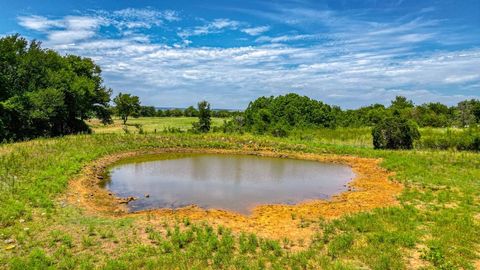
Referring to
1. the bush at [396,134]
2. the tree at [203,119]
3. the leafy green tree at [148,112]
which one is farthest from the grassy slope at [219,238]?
Answer: the leafy green tree at [148,112]

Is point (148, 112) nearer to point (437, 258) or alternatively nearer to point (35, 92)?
point (35, 92)

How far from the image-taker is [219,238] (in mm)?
8391

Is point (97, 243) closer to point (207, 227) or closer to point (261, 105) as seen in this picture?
point (207, 227)

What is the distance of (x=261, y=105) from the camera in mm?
47188

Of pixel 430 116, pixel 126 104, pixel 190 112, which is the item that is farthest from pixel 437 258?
pixel 190 112

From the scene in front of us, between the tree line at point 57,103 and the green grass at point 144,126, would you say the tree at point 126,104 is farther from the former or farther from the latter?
the tree line at point 57,103

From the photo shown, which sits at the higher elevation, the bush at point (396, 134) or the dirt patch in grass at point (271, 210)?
the bush at point (396, 134)

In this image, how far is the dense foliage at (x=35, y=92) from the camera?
79.4ft

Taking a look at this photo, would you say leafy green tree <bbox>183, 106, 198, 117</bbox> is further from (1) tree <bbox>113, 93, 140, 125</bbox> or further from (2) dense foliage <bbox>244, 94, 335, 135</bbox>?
(2) dense foliage <bbox>244, 94, 335, 135</bbox>

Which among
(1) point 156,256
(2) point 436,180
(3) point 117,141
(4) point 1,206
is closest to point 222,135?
(3) point 117,141

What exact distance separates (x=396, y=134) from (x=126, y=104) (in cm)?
3767

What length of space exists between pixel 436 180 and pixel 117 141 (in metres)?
19.0

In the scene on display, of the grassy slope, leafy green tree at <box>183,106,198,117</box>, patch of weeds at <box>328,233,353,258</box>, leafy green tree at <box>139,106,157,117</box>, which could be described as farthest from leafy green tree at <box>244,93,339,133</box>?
leafy green tree at <box>139,106,157,117</box>

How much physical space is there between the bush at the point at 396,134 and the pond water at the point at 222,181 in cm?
682
